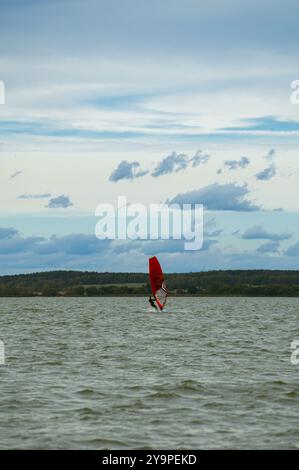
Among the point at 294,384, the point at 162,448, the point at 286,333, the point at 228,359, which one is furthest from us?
the point at 286,333

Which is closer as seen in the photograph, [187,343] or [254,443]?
[254,443]

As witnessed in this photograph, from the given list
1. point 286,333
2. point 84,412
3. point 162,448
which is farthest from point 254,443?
point 286,333

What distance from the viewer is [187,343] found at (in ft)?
160

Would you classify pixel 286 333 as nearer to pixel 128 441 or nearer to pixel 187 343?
pixel 187 343

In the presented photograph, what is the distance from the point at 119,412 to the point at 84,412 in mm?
1053

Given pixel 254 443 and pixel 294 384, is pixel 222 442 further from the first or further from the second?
pixel 294 384

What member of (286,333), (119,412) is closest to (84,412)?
(119,412)
